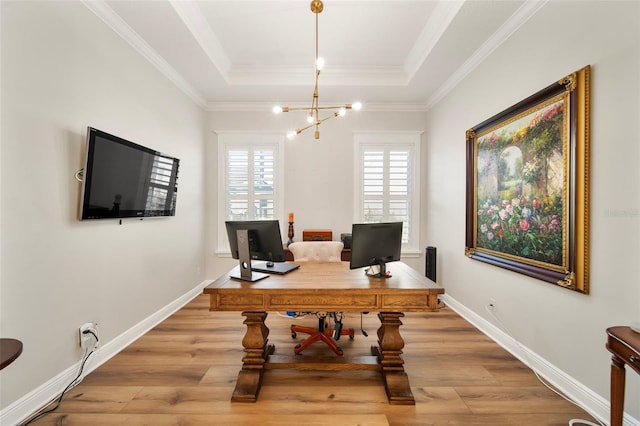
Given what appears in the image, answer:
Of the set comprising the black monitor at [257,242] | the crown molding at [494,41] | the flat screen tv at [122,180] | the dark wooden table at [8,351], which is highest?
→ the crown molding at [494,41]

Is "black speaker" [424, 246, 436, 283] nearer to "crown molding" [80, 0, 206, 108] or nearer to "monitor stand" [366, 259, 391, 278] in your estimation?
"monitor stand" [366, 259, 391, 278]

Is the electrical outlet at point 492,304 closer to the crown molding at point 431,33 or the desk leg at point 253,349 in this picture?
the desk leg at point 253,349

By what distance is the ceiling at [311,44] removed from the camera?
231 centimetres

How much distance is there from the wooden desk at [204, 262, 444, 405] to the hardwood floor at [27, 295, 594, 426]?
91mm

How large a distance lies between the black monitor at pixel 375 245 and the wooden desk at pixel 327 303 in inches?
5.0

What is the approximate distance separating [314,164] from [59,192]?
119 inches

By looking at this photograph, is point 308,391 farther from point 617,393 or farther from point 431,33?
point 431,33

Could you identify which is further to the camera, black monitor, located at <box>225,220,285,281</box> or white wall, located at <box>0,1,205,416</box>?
black monitor, located at <box>225,220,285,281</box>

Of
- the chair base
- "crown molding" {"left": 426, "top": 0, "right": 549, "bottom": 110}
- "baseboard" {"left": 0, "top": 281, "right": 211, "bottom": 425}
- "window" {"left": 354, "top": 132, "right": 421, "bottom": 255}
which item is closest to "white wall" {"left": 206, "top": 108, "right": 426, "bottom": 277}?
"window" {"left": 354, "top": 132, "right": 421, "bottom": 255}

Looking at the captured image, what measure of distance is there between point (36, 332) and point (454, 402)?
2.82 m

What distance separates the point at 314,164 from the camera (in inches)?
165

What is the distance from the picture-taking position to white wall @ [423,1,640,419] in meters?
1.47

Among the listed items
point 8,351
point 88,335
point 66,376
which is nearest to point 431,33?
point 8,351

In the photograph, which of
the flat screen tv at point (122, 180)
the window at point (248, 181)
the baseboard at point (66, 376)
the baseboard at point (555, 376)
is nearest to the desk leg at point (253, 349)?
the baseboard at point (66, 376)
